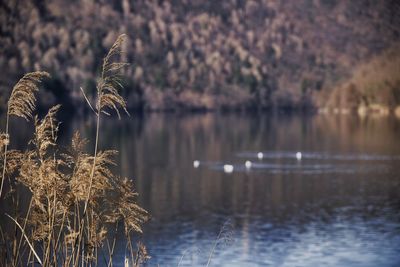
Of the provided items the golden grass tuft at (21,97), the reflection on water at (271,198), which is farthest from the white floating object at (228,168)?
the golden grass tuft at (21,97)

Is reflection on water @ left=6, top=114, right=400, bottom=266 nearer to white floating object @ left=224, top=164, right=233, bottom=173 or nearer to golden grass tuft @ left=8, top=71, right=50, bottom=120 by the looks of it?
white floating object @ left=224, top=164, right=233, bottom=173

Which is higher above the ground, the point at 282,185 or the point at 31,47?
the point at 31,47

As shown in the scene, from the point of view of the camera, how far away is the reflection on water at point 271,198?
28.6 meters

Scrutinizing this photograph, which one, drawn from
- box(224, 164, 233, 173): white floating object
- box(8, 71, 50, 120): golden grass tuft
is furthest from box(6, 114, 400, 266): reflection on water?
box(8, 71, 50, 120): golden grass tuft

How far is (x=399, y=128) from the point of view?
3529 inches

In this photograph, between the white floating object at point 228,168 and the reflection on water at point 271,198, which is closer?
the reflection on water at point 271,198

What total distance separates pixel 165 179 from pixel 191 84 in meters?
143

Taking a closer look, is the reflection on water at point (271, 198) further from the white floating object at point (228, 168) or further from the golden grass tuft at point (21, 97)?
the golden grass tuft at point (21, 97)

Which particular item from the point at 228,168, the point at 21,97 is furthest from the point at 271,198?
the point at 21,97

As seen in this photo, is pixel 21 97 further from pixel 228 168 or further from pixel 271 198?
pixel 228 168

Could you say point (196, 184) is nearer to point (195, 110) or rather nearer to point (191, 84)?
point (195, 110)

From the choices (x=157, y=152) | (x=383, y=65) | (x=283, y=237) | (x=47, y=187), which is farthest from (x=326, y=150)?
(x=383, y=65)

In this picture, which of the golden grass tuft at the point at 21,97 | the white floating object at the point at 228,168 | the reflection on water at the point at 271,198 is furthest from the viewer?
the white floating object at the point at 228,168

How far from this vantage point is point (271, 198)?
42.4m
